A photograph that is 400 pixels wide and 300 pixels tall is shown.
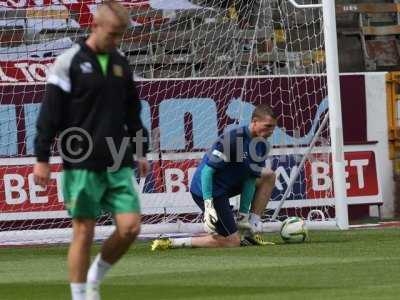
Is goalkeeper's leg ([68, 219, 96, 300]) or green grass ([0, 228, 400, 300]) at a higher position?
goalkeeper's leg ([68, 219, 96, 300])

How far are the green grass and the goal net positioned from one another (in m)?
2.15

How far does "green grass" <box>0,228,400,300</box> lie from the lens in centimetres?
973

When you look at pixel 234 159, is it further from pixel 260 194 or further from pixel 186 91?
pixel 186 91

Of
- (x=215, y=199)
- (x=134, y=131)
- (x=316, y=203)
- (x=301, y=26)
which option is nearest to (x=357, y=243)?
(x=215, y=199)

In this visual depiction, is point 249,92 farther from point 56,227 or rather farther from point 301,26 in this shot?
point 56,227

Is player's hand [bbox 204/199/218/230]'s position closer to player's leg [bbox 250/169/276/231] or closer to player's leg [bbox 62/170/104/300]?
player's leg [bbox 250/169/276/231]

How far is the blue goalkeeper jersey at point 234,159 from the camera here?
1418 cm

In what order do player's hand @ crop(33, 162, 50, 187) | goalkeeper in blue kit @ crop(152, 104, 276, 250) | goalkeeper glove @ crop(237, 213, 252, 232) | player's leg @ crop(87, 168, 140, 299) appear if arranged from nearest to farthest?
player's hand @ crop(33, 162, 50, 187), player's leg @ crop(87, 168, 140, 299), goalkeeper in blue kit @ crop(152, 104, 276, 250), goalkeeper glove @ crop(237, 213, 252, 232)

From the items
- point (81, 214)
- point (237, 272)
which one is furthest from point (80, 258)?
point (237, 272)

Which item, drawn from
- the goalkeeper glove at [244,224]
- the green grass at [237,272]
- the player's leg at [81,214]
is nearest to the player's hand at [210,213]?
the green grass at [237,272]

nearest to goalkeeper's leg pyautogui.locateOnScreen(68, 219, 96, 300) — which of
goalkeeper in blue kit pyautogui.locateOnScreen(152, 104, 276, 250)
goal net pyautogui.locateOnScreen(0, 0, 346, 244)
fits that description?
goalkeeper in blue kit pyautogui.locateOnScreen(152, 104, 276, 250)

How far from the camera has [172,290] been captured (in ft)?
33.0

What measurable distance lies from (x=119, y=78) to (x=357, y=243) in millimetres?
6932

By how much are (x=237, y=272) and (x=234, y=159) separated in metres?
3.01
